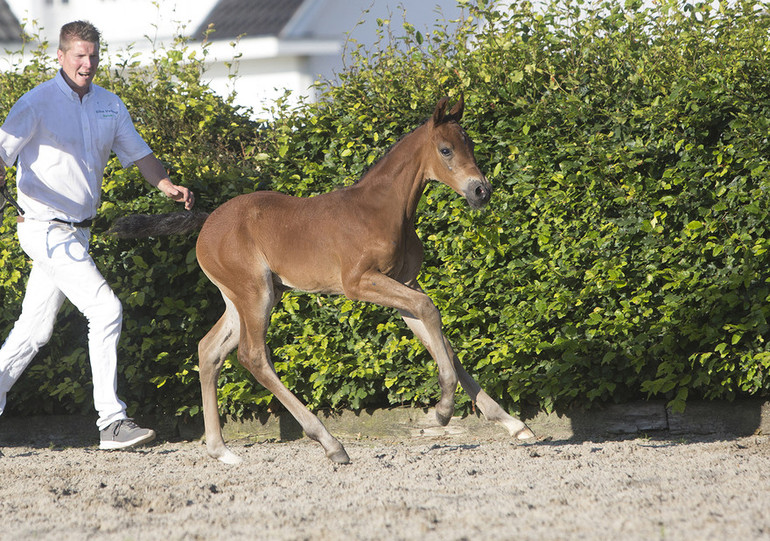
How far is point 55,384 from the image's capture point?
21.0ft

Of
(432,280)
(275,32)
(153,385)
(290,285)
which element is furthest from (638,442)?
(275,32)

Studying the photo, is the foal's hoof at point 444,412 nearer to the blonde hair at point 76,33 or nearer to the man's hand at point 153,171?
the man's hand at point 153,171

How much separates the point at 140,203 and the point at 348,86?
1.65m

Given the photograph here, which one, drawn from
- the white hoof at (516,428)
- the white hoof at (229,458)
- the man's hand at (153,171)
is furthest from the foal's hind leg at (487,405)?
the man's hand at (153,171)

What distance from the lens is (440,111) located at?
4652 millimetres

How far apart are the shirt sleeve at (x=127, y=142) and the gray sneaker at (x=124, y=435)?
5.55ft

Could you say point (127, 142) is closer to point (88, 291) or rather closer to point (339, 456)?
point (88, 291)

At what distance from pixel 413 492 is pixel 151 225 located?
8.11 feet

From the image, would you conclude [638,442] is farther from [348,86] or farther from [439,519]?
[348,86]

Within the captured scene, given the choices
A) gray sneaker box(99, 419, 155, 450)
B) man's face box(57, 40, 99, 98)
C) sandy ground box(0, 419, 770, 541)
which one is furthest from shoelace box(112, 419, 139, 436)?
man's face box(57, 40, 99, 98)

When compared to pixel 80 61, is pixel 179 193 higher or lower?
lower

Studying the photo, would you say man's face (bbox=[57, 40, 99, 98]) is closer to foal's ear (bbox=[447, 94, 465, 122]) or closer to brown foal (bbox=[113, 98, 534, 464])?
brown foal (bbox=[113, 98, 534, 464])

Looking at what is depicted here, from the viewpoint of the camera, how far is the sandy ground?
3191mm

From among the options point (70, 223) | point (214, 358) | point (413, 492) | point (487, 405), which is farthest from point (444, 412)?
point (70, 223)
